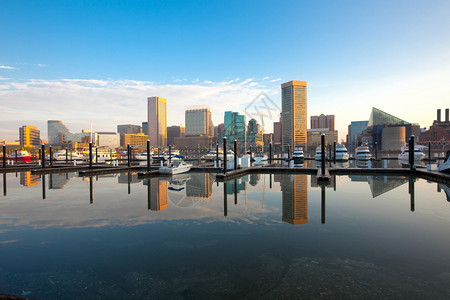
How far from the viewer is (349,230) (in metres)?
9.76

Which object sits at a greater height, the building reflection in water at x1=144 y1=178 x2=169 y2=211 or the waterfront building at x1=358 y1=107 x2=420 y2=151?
the waterfront building at x1=358 y1=107 x2=420 y2=151

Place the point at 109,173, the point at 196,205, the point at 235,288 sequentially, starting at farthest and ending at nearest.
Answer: the point at 109,173
the point at 196,205
the point at 235,288

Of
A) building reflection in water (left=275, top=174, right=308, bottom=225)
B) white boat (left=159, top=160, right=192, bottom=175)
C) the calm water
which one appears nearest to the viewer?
the calm water

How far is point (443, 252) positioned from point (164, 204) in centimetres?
1241

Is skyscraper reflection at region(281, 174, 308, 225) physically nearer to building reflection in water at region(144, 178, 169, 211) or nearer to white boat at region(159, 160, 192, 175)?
building reflection in water at region(144, 178, 169, 211)

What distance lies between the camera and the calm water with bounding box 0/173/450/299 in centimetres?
576

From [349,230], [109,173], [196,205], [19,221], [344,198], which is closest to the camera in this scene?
[349,230]

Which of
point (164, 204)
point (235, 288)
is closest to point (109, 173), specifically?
point (164, 204)

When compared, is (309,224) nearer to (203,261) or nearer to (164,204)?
(203,261)

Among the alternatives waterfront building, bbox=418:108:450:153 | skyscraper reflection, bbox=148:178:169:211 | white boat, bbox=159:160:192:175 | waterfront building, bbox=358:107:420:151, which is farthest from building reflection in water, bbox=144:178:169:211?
waterfront building, bbox=418:108:450:153

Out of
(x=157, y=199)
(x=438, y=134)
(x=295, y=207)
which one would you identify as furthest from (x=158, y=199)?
(x=438, y=134)

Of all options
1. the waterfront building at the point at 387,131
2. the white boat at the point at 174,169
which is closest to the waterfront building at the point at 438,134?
the waterfront building at the point at 387,131

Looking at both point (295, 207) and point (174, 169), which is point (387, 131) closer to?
point (174, 169)

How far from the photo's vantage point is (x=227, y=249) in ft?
26.3
